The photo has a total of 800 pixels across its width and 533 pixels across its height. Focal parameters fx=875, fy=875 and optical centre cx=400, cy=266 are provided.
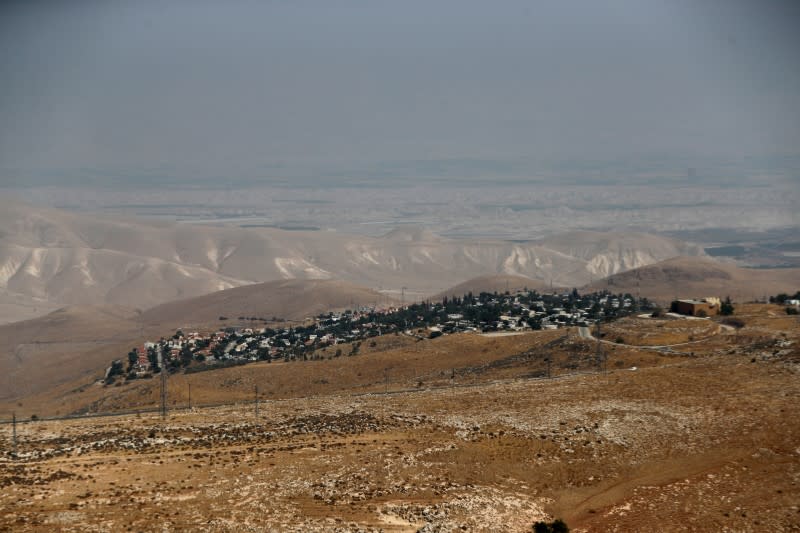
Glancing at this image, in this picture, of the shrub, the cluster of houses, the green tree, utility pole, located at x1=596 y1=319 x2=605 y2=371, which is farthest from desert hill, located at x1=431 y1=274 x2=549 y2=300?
the shrub

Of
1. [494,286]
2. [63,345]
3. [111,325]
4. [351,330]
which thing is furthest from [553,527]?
[494,286]

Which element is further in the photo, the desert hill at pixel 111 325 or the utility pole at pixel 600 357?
the desert hill at pixel 111 325

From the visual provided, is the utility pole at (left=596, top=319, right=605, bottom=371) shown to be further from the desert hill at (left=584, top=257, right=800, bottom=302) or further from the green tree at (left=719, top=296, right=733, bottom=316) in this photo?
the desert hill at (left=584, top=257, right=800, bottom=302)

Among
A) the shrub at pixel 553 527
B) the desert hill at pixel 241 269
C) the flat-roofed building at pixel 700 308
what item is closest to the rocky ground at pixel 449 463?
the shrub at pixel 553 527

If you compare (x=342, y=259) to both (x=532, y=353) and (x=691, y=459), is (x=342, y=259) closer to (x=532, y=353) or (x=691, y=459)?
(x=532, y=353)

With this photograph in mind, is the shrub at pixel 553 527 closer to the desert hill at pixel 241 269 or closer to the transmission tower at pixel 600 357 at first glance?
the transmission tower at pixel 600 357
